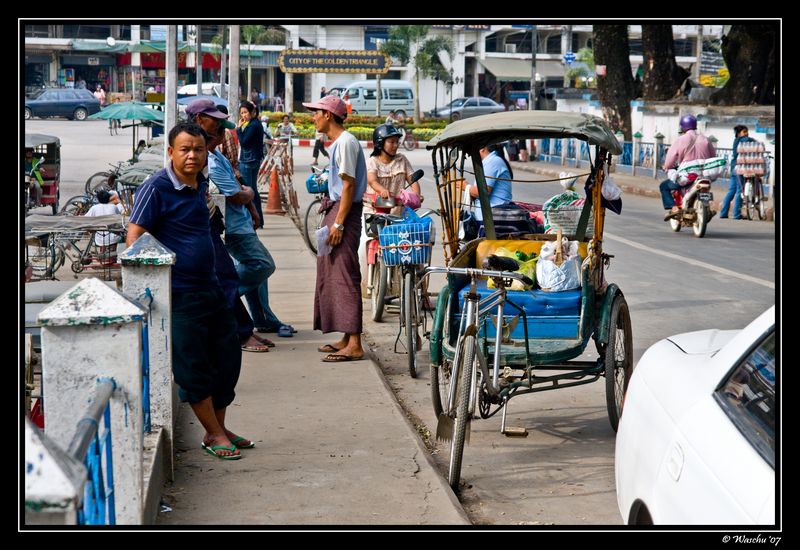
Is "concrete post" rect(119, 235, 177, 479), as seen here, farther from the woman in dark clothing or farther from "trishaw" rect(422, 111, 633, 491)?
the woman in dark clothing

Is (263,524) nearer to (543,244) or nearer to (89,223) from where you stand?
(543,244)

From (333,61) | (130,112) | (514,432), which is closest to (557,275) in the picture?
(514,432)

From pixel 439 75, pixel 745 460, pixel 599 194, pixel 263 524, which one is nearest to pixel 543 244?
pixel 599 194

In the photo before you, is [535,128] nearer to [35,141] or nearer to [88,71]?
[35,141]

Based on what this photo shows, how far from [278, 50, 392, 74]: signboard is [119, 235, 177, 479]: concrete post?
147 ft

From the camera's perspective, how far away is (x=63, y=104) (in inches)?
2057

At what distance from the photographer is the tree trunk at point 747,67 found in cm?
3005

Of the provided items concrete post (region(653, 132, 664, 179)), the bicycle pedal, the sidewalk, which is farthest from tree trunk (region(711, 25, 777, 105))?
the bicycle pedal

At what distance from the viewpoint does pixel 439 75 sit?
207ft

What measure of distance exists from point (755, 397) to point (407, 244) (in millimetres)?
5051

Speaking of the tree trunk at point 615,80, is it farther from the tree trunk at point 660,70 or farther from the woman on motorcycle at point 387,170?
the woman on motorcycle at point 387,170
